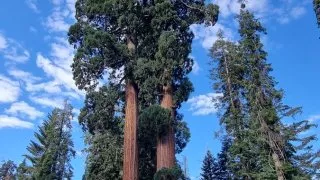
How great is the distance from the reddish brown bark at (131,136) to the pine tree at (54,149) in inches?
825

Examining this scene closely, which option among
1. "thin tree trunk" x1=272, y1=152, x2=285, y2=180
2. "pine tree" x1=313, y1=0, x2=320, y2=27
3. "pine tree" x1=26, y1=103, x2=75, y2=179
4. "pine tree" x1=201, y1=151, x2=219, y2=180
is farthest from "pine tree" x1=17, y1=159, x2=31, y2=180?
"pine tree" x1=313, y1=0, x2=320, y2=27

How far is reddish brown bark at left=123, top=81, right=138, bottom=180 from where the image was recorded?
12258 mm

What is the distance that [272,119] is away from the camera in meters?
19.3

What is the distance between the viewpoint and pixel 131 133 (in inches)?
502

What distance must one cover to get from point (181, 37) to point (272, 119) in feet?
27.1

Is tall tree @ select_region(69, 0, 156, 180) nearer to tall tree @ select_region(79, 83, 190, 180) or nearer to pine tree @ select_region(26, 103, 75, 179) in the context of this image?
tall tree @ select_region(79, 83, 190, 180)

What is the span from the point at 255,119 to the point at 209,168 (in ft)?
40.0

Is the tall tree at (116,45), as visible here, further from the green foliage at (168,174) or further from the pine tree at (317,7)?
the pine tree at (317,7)

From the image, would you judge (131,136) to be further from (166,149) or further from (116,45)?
(116,45)

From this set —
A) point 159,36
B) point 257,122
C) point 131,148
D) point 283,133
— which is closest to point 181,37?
point 159,36

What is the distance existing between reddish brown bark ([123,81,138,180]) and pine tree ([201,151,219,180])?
18343mm

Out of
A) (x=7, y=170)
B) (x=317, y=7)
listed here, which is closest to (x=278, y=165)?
(x=317, y=7)

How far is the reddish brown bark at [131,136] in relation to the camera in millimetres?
12258

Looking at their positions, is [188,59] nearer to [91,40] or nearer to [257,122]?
[91,40]
